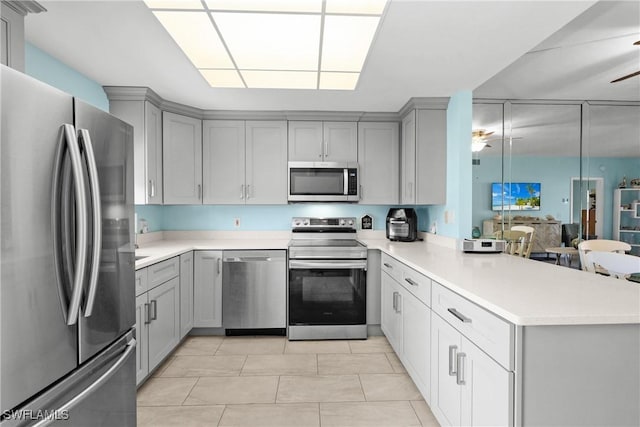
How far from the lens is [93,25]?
1.90 metres

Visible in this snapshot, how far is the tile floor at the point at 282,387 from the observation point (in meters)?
2.09

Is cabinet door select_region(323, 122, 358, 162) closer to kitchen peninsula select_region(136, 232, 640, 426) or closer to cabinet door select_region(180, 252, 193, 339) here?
cabinet door select_region(180, 252, 193, 339)

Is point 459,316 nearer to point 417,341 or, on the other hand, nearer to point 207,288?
point 417,341

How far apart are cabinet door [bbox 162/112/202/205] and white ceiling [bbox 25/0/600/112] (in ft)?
0.96

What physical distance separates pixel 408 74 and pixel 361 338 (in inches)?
93.5

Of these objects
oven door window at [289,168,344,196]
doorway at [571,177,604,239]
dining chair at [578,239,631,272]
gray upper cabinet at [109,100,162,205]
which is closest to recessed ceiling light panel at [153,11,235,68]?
gray upper cabinet at [109,100,162,205]

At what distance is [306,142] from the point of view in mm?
3686

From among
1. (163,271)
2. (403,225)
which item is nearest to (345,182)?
(403,225)

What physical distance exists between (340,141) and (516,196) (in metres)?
1.84

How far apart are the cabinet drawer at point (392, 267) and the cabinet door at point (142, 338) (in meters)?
1.86

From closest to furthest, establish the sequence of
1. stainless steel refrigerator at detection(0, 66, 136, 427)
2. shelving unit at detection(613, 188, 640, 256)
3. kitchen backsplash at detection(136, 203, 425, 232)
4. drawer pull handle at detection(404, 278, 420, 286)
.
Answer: stainless steel refrigerator at detection(0, 66, 136, 427), drawer pull handle at detection(404, 278, 420, 286), shelving unit at detection(613, 188, 640, 256), kitchen backsplash at detection(136, 203, 425, 232)

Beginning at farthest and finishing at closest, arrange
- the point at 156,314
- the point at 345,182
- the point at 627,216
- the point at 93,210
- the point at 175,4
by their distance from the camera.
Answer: the point at 345,182 < the point at 627,216 < the point at 156,314 < the point at 175,4 < the point at 93,210

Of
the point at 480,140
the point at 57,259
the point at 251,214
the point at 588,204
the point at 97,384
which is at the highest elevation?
the point at 480,140

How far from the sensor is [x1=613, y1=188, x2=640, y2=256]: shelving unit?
3121 millimetres
